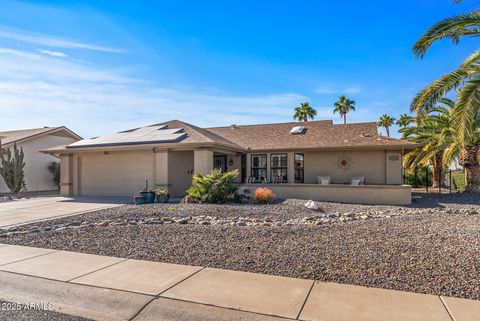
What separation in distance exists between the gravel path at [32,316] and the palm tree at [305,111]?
38.6m

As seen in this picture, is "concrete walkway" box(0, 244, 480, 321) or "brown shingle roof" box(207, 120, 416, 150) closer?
"concrete walkway" box(0, 244, 480, 321)

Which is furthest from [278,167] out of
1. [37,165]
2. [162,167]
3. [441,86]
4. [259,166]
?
[37,165]

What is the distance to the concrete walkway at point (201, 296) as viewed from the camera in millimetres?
3783

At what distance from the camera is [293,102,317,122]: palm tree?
40.1 metres

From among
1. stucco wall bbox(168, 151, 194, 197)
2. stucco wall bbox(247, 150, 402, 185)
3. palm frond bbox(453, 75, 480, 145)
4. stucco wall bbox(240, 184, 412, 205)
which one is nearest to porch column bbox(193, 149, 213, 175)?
stucco wall bbox(168, 151, 194, 197)

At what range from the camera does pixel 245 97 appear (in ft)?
67.7

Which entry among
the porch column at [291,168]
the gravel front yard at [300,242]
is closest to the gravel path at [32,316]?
the gravel front yard at [300,242]

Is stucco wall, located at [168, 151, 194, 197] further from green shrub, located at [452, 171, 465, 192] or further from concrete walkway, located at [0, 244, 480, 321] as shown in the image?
green shrub, located at [452, 171, 465, 192]

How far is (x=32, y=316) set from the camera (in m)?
3.85

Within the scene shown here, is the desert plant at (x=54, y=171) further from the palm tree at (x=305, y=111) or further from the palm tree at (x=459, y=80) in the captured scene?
the palm tree at (x=305, y=111)

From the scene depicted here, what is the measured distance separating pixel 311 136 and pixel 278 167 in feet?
9.36

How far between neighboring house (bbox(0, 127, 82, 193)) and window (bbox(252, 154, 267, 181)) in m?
16.8

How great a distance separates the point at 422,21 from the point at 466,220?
22.0ft

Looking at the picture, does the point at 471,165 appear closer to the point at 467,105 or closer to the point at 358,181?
the point at 358,181
